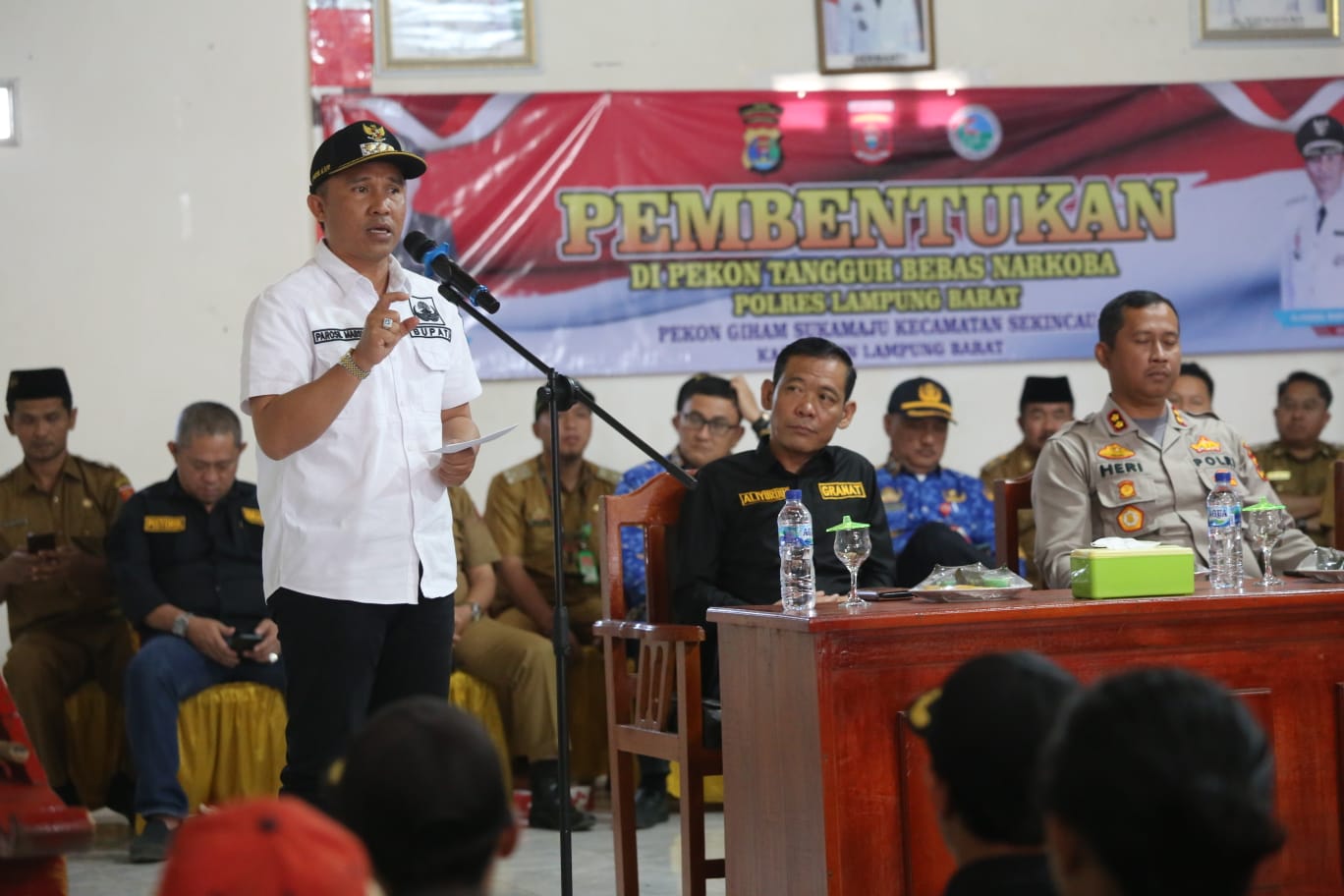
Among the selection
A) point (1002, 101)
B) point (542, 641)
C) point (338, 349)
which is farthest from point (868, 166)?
point (338, 349)

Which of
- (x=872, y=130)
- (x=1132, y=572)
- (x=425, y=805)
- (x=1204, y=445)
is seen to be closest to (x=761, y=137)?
(x=872, y=130)

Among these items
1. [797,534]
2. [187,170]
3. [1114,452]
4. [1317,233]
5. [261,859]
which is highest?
[187,170]

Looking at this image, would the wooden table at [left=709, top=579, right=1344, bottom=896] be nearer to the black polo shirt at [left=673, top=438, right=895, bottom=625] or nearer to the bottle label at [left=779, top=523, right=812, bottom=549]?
the bottle label at [left=779, top=523, right=812, bottom=549]

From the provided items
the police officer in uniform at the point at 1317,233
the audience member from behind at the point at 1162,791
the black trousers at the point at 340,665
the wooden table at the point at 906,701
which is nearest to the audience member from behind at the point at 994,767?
the audience member from behind at the point at 1162,791

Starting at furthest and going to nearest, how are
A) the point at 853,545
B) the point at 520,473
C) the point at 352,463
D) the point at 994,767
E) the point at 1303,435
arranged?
the point at 1303,435 → the point at 520,473 → the point at 853,545 → the point at 352,463 → the point at 994,767

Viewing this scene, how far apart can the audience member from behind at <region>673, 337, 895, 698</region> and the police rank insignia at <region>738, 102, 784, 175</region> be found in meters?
2.54

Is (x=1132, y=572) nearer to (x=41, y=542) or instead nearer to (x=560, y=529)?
(x=560, y=529)

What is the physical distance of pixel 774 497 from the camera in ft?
10.8

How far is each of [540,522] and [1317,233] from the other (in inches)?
125

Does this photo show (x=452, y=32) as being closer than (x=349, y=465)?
No

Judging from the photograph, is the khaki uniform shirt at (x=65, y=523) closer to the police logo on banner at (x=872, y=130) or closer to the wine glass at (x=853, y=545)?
the police logo on banner at (x=872, y=130)

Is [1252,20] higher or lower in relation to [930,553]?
higher

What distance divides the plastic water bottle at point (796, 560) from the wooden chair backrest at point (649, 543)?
1.77ft

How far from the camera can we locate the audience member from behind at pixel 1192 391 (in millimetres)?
5355
